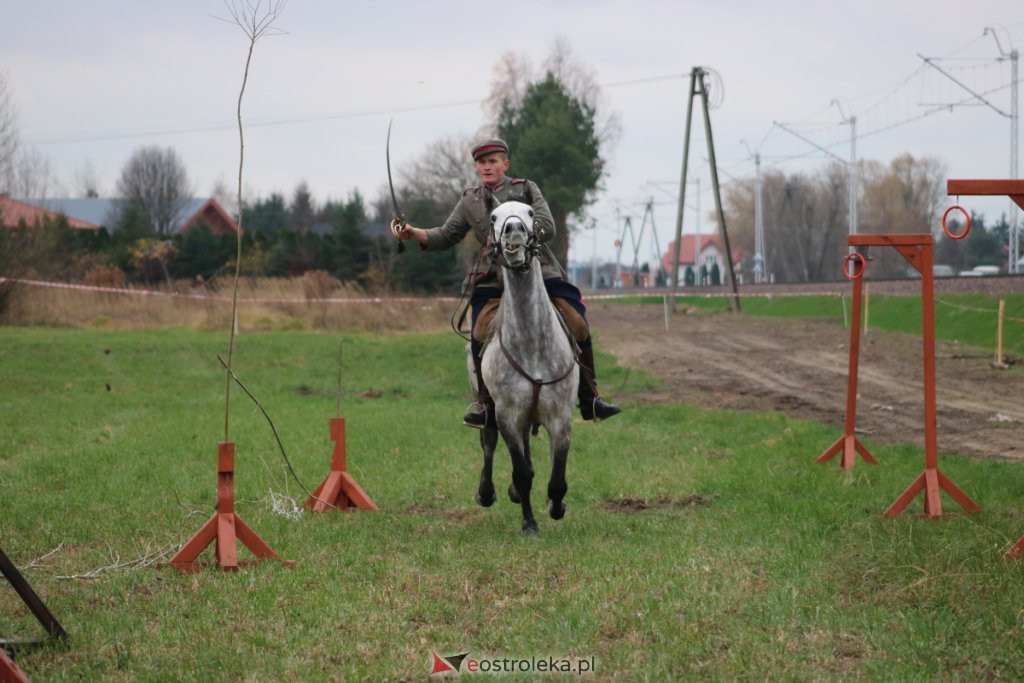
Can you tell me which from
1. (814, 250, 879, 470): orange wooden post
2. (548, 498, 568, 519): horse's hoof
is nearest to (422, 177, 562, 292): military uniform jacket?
(548, 498, 568, 519): horse's hoof

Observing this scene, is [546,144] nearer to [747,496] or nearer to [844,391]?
[844,391]

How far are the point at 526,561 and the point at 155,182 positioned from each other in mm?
103470

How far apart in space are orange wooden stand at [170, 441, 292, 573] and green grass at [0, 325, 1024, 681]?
0.48ft

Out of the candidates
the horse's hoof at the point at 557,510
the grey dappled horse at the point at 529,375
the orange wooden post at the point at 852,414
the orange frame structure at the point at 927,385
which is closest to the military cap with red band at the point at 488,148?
the grey dappled horse at the point at 529,375

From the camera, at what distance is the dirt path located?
49.5ft

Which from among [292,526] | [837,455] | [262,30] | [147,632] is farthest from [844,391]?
[147,632]

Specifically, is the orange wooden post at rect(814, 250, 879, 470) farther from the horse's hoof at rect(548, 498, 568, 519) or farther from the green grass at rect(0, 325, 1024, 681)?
the horse's hoof at rect(548, 498, 568, 519)

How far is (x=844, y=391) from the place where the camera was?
19734 millimetres

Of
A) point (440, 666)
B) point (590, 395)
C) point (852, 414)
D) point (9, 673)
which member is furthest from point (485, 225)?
point (9, 673)

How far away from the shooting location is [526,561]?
24.8 ft

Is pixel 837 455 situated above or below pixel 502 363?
below

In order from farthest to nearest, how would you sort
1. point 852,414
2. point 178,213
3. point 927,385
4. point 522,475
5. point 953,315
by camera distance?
Answer: point 178,213
point 953,315
point 852,414
point 927,385
point 522,475

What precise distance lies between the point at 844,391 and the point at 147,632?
15.9m

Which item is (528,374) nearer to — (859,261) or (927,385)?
(927,385)
